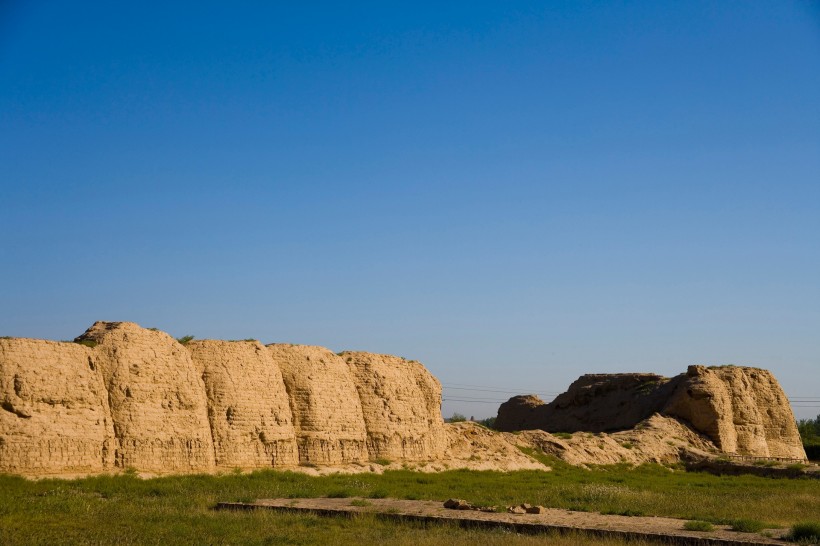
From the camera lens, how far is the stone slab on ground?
13.4 meters

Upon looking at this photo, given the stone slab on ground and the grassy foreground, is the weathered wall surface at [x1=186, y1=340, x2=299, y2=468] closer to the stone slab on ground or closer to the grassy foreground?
the grassy foreground

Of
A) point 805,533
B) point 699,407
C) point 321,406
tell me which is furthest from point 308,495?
point 699,407

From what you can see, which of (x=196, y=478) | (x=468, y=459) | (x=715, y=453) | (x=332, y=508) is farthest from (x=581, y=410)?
(x=332, y=508)

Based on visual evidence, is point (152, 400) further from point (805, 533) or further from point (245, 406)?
point (805, 533)

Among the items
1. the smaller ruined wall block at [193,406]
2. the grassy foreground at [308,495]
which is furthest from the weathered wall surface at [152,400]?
the grassy foreground at [308,495]

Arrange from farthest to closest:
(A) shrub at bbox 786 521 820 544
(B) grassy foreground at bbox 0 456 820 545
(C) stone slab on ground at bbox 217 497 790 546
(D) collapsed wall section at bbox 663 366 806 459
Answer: (D) collapsed wall section at bbox 663 366 806 459, (B) grassy foreground at bbox 0 456 820 545, (C) stone slab on ground at bbox 217 497 790 546, (A) shrub at bbox 786 521 820 544

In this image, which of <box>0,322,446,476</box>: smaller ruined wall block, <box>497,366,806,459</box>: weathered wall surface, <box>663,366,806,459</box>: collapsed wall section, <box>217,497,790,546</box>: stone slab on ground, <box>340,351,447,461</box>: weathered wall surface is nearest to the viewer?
<box>217,497,790,546</box>: stone slab on ground

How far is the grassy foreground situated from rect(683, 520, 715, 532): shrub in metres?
0.94

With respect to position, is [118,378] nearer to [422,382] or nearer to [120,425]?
[120,425]

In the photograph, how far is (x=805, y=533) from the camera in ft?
43.8

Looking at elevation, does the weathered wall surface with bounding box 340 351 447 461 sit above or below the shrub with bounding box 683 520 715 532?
above

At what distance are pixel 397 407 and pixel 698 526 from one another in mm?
15701

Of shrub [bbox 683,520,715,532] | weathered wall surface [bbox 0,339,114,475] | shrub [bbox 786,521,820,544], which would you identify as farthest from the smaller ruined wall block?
shrub [bbox 786,521,820,544]

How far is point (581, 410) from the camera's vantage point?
46.8m
